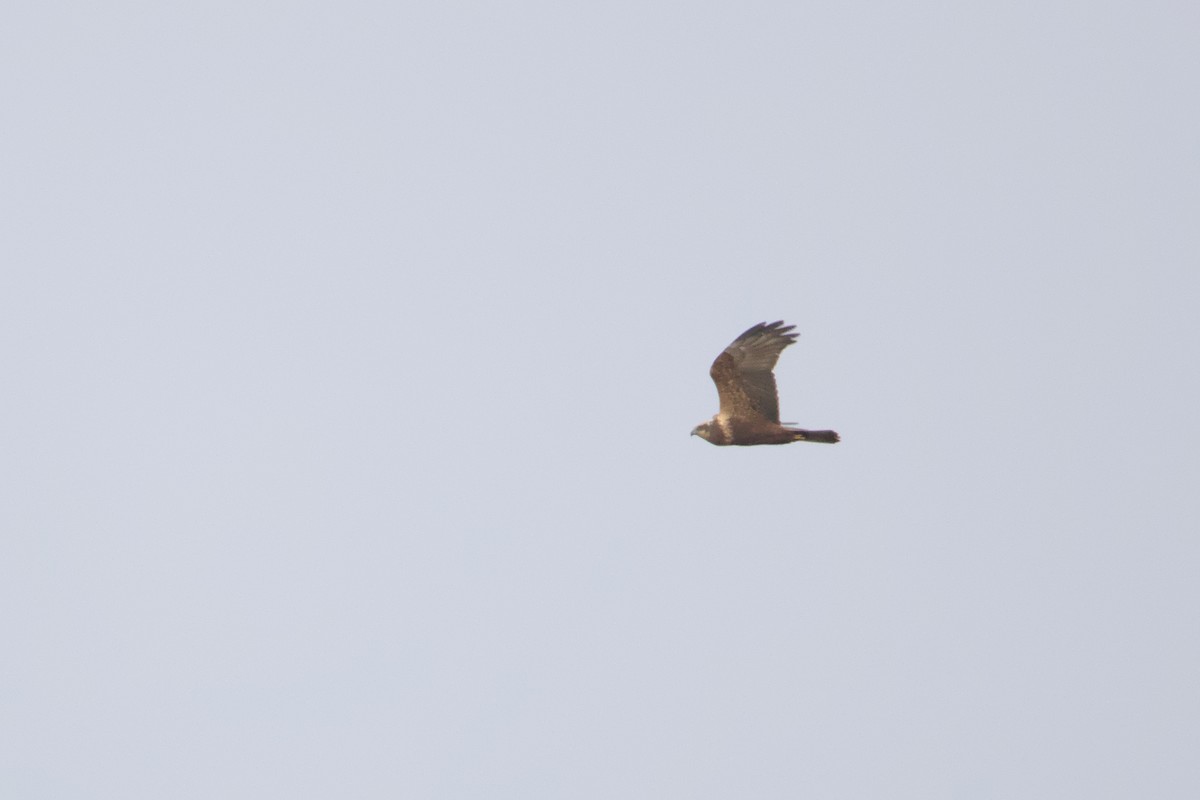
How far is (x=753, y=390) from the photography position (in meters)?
29.2

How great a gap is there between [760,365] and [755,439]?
1303mm

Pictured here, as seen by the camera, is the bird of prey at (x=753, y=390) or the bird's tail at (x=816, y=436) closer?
the bird's tail at (x=816, y=436)

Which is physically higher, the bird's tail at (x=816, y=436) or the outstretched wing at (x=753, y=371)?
the outstretched wing at (x=753, y=371)

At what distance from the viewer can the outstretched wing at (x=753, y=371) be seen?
28812 millimetres

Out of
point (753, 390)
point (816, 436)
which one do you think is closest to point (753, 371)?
point (753, 390)

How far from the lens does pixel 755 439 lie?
29422 mm

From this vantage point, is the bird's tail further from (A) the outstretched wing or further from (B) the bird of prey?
(A) the outstretched wing

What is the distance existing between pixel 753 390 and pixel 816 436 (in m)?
1.41

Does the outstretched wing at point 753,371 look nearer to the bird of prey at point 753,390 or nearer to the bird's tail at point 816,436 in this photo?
the bird of prey at point 753,390

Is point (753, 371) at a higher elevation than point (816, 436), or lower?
higher

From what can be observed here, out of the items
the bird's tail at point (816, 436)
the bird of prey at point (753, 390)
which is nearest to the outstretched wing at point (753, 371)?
the bird of prey at point (753, 390)

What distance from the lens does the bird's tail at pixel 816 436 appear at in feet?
92.9

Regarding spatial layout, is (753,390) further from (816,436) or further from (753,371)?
(816,436)

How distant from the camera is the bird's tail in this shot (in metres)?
28.3
